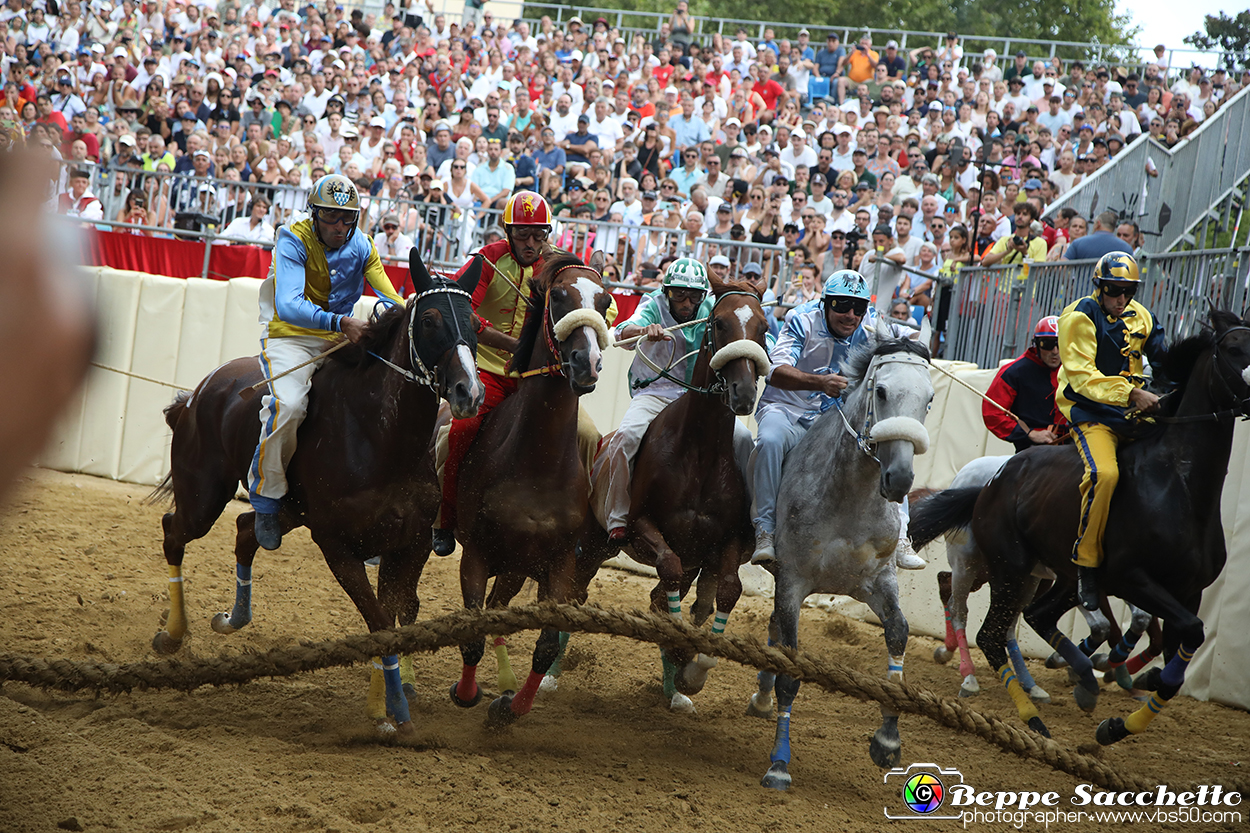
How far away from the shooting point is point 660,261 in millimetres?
11906

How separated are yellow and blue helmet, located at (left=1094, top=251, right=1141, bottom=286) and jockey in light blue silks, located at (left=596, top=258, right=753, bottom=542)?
7.89ft

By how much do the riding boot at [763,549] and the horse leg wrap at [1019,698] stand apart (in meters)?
2.07

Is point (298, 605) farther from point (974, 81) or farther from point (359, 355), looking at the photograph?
point (974, 81)

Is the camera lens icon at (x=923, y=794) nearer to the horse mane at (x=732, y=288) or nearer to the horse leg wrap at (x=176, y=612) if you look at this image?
the horse mane at (x=732, y=288)

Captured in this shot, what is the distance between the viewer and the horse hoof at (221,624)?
6770 millimetres

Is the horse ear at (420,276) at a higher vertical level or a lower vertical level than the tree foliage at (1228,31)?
lower

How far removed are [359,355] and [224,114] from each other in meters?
13.4

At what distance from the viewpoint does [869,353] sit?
18.9ft

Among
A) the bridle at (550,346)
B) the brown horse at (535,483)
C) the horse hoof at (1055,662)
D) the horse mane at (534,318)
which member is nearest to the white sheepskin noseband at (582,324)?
the brown horse at (535,483)

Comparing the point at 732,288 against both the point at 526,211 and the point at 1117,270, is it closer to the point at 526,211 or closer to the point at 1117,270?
the point at 526,211

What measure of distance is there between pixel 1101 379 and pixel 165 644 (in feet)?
19.8

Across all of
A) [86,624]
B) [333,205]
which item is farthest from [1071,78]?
[86,624]

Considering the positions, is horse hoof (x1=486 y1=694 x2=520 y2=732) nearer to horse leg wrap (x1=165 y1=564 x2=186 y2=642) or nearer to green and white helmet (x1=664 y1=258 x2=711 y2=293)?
horse leg wrap (x1=165 y1=564 x2=186 y2=642)

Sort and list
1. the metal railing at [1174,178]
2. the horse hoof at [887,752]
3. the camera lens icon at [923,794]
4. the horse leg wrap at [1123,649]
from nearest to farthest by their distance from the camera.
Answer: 1. the camera lens icon at [923,794]
2. the horse hoof at [887,752]
3. the horse leg wrap at [1123,649]
4. the metal railing at [1174,178]
